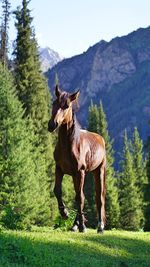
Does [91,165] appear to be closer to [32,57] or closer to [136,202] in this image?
[32,57]

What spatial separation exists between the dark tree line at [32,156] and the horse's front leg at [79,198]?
1.41m

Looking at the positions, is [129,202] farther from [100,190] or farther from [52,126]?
[52,126]

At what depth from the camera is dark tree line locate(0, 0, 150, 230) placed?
37.1 metres

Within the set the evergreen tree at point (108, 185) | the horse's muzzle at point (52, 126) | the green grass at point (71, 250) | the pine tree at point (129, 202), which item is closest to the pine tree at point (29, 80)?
the evergreen tree at point (108, 185)

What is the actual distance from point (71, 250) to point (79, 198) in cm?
195

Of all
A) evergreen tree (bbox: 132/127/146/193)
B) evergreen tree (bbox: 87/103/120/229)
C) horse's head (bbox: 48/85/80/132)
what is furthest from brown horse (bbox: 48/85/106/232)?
evergreen tree (bbox: 132/127/146/193)

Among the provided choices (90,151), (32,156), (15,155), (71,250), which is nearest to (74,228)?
(90,151)

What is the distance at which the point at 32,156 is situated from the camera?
43.7m

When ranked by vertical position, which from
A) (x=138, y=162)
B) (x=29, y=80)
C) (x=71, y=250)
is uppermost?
(x=29, y=80)

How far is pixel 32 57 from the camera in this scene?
2142 inches

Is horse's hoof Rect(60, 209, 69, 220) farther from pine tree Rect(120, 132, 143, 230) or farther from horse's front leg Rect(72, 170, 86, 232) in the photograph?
pine tree Rect(120, 132, 143, 230)

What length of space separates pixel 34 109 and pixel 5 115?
49.4ft

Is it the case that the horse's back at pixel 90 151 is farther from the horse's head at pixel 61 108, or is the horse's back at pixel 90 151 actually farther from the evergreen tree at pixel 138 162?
the evergreen tree at pixel 138 162

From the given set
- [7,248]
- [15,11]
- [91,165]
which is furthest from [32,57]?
[7,248]
